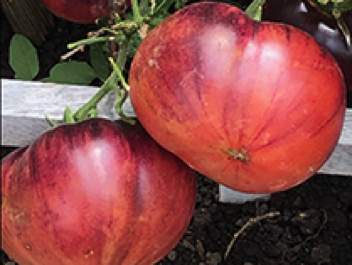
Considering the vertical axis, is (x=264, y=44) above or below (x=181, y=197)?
above

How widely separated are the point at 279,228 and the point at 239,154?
2.05ft

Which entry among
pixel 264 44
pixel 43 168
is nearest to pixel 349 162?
pixel 264 44

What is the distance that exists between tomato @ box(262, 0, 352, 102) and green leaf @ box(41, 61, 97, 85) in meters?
0.31

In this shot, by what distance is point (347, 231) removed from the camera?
3.70 ft

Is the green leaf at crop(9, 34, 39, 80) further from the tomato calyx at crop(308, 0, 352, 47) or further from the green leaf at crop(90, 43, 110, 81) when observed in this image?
the tomato calyx at crop(308, 0, 352, 47)

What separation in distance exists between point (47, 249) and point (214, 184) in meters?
0.62

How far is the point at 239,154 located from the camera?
536 mm

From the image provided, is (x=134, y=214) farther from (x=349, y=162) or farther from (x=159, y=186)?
(x=349, y=162)

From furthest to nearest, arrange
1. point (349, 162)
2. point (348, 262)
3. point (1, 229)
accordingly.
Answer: point (348, 262) < point (349, 162) < point (1, 229)

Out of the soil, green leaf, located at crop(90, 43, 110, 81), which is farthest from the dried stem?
green leaf, located at crop(90, 43, 110, 81)

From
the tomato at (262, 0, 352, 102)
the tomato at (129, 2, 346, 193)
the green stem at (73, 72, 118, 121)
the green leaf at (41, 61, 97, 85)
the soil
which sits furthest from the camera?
the soil

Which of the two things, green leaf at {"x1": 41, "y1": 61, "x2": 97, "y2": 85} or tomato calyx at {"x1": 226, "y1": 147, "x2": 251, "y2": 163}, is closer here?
tomato calyx at {"x1": 226, "y1": 147, "x2": 251, "y2": 163}

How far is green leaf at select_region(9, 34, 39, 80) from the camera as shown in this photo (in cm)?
83

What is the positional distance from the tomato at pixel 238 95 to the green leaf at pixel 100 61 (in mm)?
424
